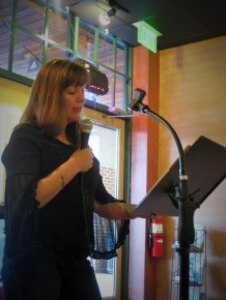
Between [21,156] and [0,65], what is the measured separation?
194cm

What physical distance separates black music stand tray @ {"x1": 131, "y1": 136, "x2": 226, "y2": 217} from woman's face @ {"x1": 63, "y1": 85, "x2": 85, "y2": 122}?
37 cm

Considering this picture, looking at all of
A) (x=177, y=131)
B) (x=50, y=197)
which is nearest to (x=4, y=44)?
(x=177, y=131)

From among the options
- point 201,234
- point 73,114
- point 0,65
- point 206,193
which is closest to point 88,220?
point 73,114

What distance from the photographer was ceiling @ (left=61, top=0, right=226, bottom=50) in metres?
3.34

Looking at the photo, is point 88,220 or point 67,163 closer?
point 67,163

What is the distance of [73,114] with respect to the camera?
138cm

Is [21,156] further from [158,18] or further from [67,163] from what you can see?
[158,18]

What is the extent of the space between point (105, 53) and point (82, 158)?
114 inches

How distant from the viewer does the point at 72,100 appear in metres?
1.35

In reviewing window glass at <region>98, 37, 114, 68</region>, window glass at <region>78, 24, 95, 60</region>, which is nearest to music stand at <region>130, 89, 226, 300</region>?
window glass at <region>78, 24, 95, 60</region>

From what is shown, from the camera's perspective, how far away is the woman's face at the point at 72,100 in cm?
135

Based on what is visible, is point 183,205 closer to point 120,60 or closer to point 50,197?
point 50,197

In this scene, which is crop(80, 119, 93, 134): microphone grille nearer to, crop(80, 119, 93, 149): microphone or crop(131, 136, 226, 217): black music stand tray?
crop(80, 119, 93, 149): microphone

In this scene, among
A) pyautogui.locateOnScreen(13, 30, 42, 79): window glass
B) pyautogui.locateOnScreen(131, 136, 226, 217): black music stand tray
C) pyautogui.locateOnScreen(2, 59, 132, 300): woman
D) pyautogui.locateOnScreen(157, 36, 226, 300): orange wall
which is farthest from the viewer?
pyautogui.locateOnScreen(157, 36, 226, 300): orange wall
